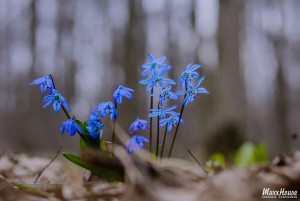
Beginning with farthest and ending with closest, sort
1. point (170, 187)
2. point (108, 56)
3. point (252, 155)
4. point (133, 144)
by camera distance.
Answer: point (108, 56) → point (252, 155) → point (133, 144) → point (170, 187)

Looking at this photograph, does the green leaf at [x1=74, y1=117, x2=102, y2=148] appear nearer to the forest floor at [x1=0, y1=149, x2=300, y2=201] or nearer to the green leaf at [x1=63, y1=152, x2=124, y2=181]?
the green leaf at [x1=63, y1=152, x2=124, y2=181]

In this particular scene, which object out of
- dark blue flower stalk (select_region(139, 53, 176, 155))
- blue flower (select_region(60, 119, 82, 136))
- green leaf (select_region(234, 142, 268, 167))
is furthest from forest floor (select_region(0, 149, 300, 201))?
green leaf (select_region(234, 142, 268, 167))

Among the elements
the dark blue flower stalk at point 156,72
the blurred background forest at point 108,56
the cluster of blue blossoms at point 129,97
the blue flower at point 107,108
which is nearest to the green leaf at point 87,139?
the cluster of blue blossoms at point 129,97

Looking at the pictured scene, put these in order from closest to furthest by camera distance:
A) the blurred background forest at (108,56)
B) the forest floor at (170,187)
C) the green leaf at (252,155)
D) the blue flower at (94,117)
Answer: the forest floor at (170,187) < the blue flower at (94,117) < the green leaf at (252,155) < the blurred background forest at (108,56)

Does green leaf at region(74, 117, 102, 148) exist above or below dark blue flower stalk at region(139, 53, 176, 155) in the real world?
below

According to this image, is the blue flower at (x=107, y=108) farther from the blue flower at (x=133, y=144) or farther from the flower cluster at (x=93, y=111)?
the blue flower at (x=133, y=144)

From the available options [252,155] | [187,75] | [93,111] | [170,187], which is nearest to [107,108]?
[93,111]

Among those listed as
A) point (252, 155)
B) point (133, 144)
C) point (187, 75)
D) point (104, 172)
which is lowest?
point (252, 155)

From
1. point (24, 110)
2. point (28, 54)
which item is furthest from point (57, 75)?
point (24, 110)

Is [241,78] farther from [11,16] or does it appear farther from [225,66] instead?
[11,16]

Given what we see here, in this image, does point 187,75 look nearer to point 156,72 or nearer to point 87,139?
point 156,72

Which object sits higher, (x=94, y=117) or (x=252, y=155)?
(x=94, y=117)

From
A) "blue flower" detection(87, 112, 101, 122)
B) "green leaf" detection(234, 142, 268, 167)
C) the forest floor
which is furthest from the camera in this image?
"green leaf" detection(234, 142, 268, 167)
